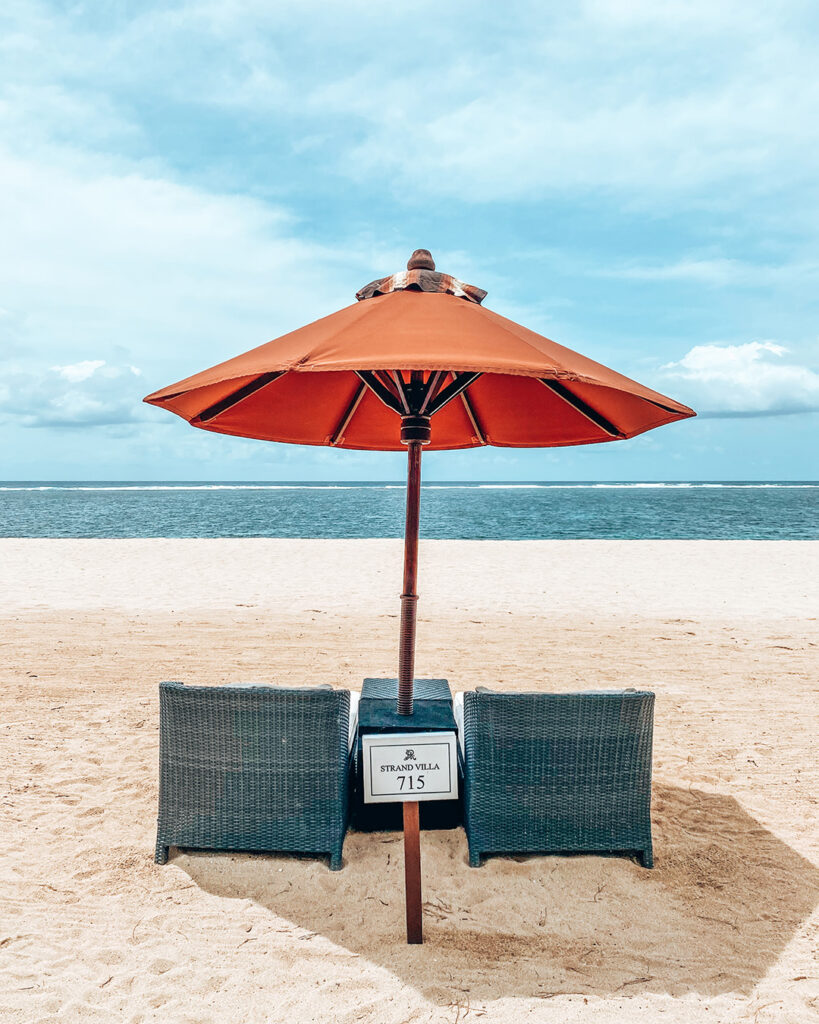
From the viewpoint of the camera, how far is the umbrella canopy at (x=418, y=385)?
243 cm

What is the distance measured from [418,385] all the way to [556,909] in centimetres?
240

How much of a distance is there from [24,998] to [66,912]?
521 mm

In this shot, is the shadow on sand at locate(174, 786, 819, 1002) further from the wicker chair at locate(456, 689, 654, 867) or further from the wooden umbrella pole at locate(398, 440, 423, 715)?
the wooden umbrella pole at locate(398, 440, 423, 715)

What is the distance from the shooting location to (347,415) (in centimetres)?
443

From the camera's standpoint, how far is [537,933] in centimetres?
291

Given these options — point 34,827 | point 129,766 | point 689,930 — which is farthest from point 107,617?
point 689,930

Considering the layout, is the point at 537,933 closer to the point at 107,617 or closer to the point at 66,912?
the point at 66,912

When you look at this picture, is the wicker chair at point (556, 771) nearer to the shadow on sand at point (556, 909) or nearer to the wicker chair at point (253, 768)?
the shadow on sand at point (556, 909)

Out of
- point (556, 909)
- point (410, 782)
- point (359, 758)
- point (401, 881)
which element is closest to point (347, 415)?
point (359, 758)

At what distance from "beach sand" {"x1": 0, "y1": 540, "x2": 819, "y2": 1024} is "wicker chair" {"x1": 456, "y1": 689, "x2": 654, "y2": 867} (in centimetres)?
19

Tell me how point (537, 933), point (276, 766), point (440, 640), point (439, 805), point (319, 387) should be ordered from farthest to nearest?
point (440, 640)
point (319, 387)
point (439, 805)
point (276, 766)
point (537, 933)

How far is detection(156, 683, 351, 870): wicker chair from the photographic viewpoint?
3.13 metres

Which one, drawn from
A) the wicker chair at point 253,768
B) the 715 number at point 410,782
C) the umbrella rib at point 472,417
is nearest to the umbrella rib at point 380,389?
the umbrella rib at point 472,417

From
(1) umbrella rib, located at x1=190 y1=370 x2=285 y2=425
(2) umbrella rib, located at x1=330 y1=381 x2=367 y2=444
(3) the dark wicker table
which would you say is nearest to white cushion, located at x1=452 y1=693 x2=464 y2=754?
(3) the dark wicker table
